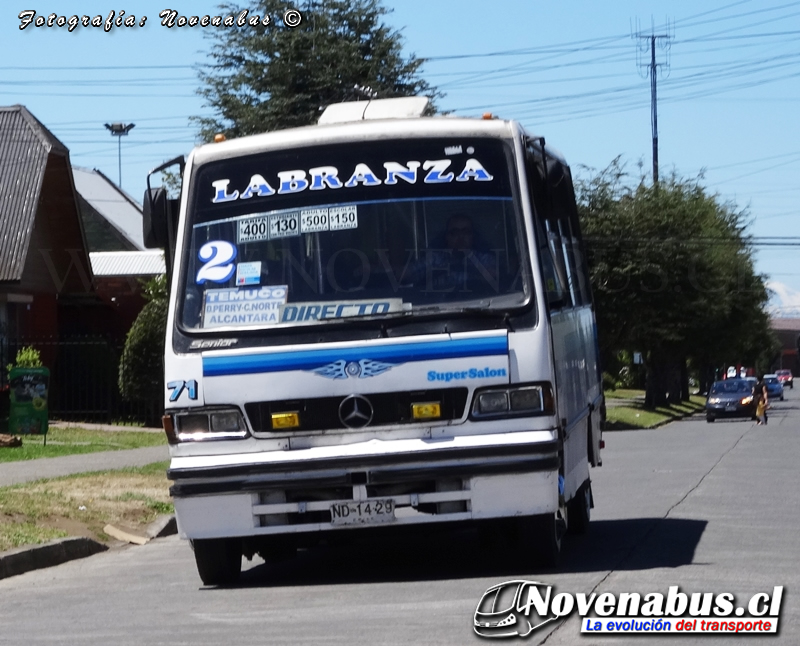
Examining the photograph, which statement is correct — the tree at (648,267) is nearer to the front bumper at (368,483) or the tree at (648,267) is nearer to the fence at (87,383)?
the fence at (87,383)

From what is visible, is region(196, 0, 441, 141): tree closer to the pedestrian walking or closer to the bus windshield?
the pedestrian walking

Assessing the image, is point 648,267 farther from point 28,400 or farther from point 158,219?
point 158,219

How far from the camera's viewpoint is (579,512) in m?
11.3

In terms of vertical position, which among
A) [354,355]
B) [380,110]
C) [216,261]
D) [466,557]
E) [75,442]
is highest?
[380,110]

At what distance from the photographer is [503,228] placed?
8.96 meters

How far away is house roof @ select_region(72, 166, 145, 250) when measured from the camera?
5503 centimetres

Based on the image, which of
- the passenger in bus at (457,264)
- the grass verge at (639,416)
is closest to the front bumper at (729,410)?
the grass verge at (639,416)

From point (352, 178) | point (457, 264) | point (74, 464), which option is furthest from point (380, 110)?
point (74, 464)

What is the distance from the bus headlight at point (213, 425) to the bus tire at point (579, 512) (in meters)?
3.24

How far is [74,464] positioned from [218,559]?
1042 centimetres

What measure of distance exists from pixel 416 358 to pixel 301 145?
1.69m

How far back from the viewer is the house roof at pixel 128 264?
132 ft

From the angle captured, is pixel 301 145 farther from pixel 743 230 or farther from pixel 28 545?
pixel 743 230

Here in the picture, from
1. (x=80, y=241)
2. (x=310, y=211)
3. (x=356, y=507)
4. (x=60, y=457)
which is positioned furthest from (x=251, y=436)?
(x=80, y=241)
